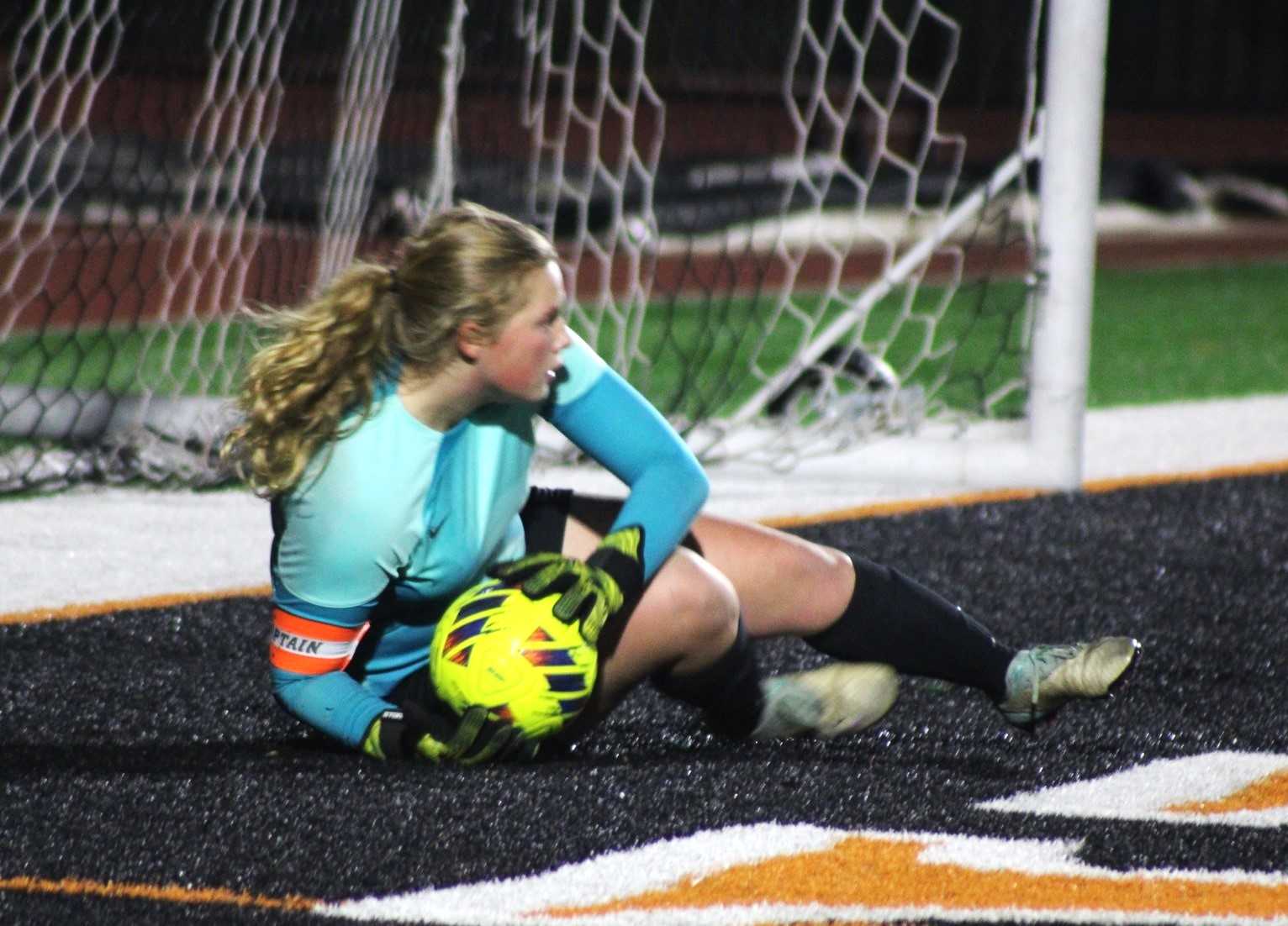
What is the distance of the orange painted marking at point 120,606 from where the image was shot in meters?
3.96

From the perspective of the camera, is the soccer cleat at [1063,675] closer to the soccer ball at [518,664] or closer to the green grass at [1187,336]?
the soccer ball at [518,664]

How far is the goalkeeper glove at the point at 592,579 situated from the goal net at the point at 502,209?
671 mm

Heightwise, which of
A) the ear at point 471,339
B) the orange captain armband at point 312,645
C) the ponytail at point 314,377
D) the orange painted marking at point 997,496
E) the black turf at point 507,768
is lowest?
the orange painted marking at point 997,496

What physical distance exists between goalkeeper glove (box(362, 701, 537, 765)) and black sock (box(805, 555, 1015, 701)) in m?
0.55

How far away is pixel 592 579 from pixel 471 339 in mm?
356

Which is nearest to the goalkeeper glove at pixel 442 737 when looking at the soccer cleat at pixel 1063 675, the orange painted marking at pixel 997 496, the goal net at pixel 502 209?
the goal net at pixel 502 209

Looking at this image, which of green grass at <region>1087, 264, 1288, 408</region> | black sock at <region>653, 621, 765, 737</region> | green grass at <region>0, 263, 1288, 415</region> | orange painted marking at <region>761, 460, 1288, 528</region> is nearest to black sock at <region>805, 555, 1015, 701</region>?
black sock at <region>653, 621, 765, 737</region>

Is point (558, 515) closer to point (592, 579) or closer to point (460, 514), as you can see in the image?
point (460, 514)

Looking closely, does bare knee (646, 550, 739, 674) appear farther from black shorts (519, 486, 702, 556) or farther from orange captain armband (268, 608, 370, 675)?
orange captain armband (268, 608, 370, 675)

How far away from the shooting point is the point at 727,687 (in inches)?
114

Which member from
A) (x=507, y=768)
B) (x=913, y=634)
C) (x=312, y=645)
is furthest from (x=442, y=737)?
(x=913, y=634)

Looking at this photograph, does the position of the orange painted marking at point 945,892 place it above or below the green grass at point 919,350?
above

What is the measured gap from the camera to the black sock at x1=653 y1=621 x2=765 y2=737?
113 inches

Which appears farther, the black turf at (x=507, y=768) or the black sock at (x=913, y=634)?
the black sock at (x=913, y=634)
